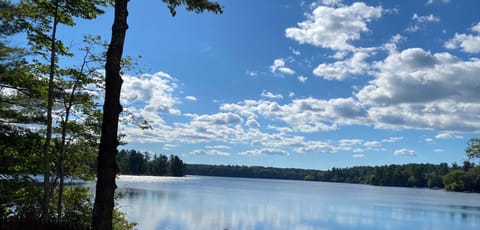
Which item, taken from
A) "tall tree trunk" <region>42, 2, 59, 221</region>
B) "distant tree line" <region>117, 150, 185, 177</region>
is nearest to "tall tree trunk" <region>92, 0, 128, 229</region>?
"tall tree trunk" <region>42, 2, 59, 221</region>

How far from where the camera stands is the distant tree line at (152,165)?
12206cm

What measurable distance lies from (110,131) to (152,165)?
5193 inches

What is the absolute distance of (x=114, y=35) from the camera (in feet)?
21.3

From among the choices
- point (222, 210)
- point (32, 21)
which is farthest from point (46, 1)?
point (222, 210)

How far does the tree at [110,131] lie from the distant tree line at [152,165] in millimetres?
113652

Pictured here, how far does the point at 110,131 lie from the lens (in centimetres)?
615

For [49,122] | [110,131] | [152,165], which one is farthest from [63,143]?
[152,165]

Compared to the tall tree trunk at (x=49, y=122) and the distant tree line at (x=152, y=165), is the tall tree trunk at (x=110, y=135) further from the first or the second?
the distant tree line at (x=152, y=165)

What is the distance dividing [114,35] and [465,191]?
129863 millimetres

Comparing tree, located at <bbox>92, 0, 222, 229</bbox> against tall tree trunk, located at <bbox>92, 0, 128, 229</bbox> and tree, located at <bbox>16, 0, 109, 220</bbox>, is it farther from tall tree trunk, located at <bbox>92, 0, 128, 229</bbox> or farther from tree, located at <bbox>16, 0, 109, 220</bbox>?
tree, located at <bbox>16, 0, 109, 220</bbox>

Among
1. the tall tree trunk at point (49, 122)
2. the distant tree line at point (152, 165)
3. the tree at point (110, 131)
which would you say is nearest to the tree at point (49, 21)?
the tall tree trunk at point (49, 122)

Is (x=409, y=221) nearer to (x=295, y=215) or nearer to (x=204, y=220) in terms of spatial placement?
(x=295, y=215)

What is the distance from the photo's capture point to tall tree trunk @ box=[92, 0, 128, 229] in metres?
5.96

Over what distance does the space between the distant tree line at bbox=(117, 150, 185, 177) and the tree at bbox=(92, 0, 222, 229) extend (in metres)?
114
